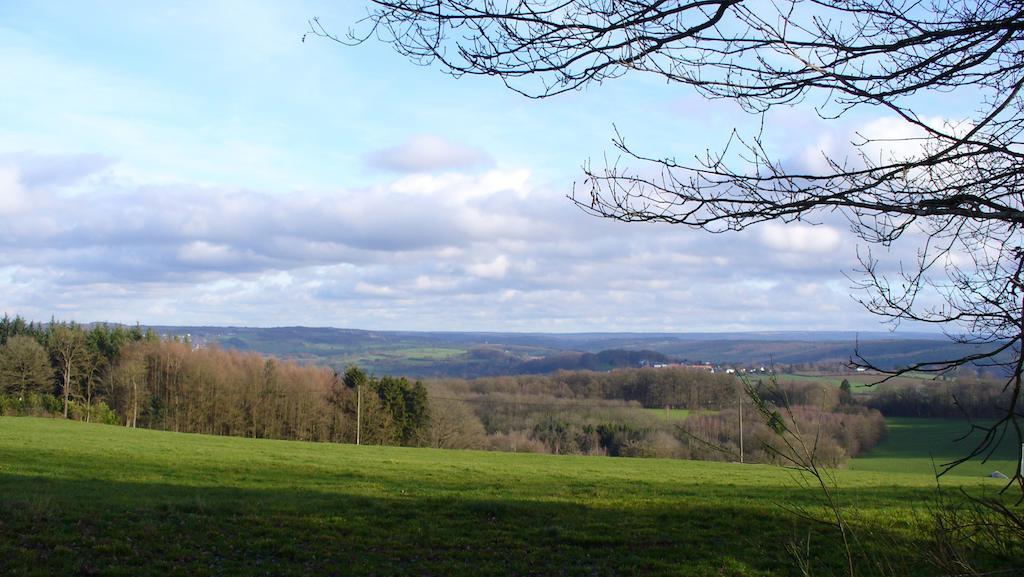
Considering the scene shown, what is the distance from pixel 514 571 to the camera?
8.61 meters

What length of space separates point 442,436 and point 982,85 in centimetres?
5419

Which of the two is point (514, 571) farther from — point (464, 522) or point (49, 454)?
point (49, 454)

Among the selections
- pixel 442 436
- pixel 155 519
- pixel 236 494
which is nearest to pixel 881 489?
pixel 236 494

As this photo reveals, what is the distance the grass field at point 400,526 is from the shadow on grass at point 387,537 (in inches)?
1.1

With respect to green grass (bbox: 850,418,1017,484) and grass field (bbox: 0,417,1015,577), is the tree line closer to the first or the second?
green grass (bbox: 850,418,1017,484)

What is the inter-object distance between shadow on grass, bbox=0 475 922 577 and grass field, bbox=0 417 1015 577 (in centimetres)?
3

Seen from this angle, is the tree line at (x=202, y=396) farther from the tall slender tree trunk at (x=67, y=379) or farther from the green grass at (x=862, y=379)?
the green grass at (x=862, y=379)

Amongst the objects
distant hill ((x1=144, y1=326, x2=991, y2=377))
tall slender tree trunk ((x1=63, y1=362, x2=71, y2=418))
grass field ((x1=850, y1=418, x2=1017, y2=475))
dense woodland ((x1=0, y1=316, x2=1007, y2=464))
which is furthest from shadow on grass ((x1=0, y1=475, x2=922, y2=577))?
tall slender tree trunk ((x1=63, y1=362, x2=71, y2=418))

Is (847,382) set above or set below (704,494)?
above

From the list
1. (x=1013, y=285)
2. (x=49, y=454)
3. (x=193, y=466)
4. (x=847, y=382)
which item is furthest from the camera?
(x=49, y=454)

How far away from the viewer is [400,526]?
34.9 ft

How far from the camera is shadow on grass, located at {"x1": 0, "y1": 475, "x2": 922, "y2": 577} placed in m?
8.50

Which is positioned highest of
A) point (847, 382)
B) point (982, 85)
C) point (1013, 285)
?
point (982, 85)

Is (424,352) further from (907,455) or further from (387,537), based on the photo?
(387,537)
